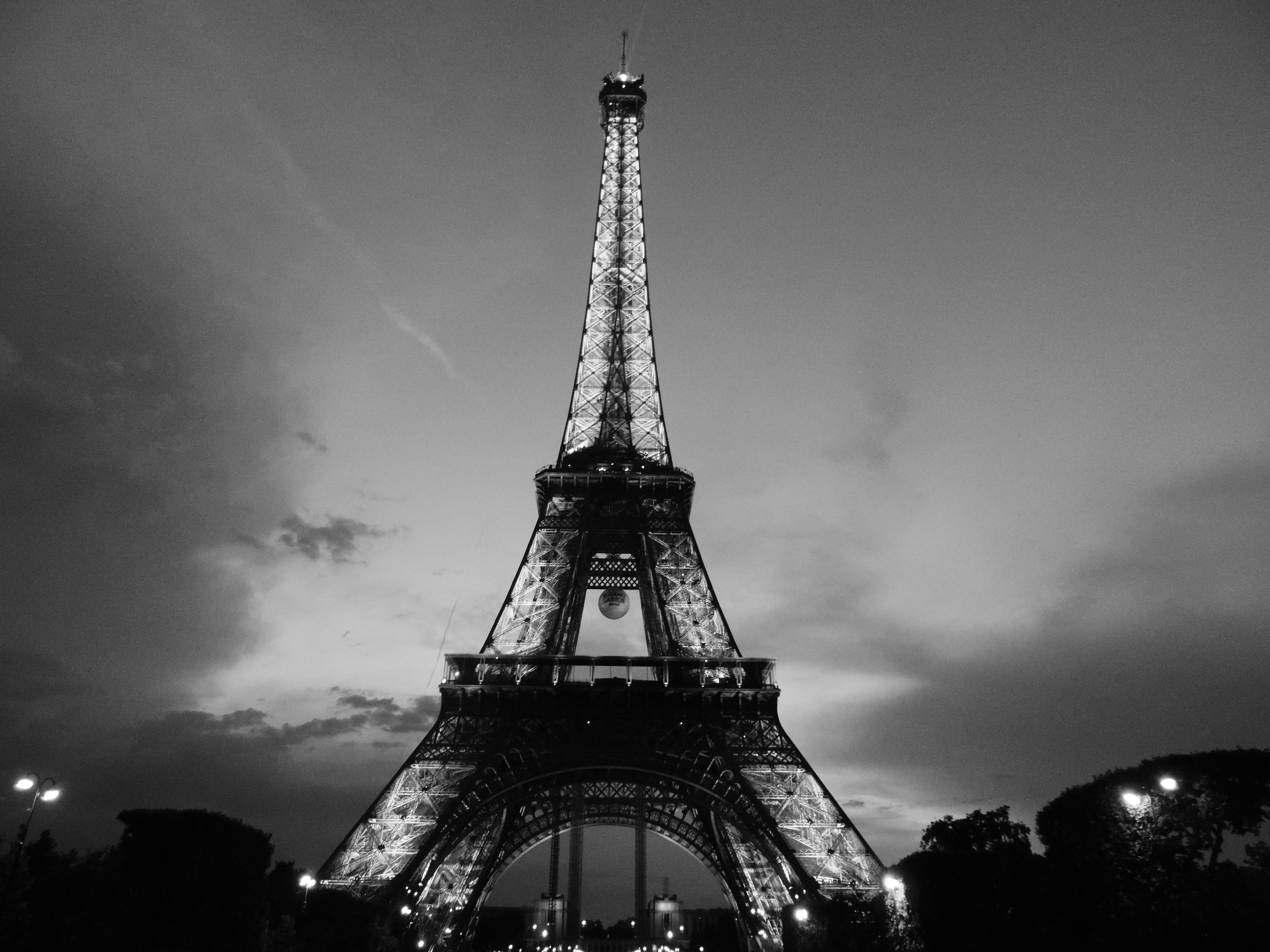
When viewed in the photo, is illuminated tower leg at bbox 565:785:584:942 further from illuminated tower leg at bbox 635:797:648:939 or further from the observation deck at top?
the observation deck at top

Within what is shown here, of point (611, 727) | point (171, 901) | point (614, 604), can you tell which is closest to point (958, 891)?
point (611, 727)

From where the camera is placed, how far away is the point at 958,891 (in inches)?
1178

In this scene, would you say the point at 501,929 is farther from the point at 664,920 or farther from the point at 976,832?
the point at 976,832

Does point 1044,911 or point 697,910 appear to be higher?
point 697,910

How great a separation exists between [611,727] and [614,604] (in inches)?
759

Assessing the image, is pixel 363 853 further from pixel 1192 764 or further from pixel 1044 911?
pixel 1192 764

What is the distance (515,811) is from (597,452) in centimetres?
2159

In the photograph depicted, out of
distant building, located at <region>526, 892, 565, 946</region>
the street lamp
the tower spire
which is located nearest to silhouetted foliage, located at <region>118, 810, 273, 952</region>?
the street lamp

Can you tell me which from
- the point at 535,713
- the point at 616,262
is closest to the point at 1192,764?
the point at 535,713

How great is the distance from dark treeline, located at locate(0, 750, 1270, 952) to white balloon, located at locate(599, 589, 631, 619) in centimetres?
2675

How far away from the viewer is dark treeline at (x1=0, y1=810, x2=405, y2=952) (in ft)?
74.2

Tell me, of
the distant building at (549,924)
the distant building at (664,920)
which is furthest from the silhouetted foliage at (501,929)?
the distant building at (664,920)

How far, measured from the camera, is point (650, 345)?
171ft

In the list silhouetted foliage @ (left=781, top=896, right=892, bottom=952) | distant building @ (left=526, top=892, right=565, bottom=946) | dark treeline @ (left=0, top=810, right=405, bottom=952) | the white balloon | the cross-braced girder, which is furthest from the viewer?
distant building @ (left=526, top=892, right=565, bottom=946)
